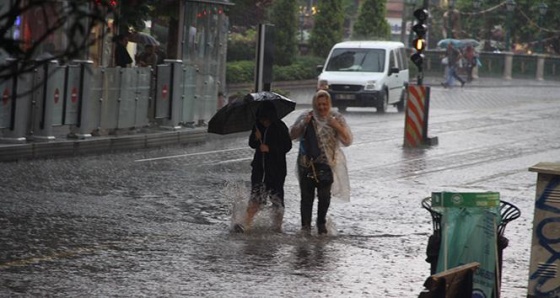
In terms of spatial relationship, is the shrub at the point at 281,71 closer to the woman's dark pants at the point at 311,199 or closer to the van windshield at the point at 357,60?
the van windshield at the point at 357,60

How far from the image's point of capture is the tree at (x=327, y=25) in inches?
2285

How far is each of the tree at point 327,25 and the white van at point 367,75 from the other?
745 inches

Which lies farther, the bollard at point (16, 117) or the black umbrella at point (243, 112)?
the bollard at point (16, 117)

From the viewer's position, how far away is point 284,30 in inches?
2138

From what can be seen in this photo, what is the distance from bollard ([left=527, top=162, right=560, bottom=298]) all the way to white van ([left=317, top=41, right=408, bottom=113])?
26.7m

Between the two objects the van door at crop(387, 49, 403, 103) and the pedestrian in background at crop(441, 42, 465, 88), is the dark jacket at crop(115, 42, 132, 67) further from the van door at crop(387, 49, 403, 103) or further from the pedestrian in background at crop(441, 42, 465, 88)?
the pedestrian in background at crop(441, 42, 465, 88)

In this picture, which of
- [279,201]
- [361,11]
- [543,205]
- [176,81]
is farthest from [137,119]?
[361,11]

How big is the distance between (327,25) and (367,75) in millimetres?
21599

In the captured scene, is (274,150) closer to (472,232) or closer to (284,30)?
(472,232)

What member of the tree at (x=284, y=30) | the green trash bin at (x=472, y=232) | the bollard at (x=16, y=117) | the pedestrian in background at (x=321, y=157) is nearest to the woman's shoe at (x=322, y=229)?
the pedestrian in background at (x=321, y=157)

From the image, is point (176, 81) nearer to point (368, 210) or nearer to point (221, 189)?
point (221, 189)

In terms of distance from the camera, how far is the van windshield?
123ft

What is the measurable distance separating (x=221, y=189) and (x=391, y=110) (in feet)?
73.2

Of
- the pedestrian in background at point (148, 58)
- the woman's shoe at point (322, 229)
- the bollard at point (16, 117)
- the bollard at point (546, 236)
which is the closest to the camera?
the bollard at point (546, 236)
